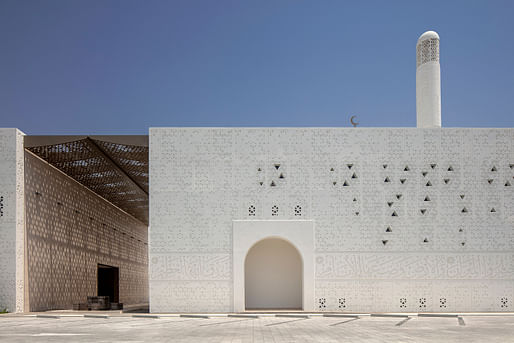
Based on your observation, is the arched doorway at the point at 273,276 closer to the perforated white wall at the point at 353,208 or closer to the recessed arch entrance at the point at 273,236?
the recessed arch entrance at the point at 273,236

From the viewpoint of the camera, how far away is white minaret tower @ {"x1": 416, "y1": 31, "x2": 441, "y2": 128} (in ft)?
65.8

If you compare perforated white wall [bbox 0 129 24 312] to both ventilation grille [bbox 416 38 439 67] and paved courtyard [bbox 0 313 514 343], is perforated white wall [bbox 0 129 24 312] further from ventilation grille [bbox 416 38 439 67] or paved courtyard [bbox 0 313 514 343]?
ventilation grille [bbox 416 38 439 67]

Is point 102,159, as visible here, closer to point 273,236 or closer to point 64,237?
point 64,237

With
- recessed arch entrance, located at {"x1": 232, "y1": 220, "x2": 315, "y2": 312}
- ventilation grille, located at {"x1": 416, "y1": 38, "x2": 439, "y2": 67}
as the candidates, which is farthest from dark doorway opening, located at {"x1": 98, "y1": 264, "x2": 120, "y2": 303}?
ventilation grille, located at {"x1": 416, "y1": 38, "x2": 439, "y2": 67}

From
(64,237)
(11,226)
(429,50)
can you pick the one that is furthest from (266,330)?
(64,237)

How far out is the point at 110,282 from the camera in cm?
3469

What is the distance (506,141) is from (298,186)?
7.34 meters

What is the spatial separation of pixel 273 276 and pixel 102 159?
8.17 meters

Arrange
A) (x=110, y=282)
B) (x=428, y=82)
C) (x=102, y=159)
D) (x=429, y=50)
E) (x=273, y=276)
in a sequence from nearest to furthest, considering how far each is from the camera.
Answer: (x=273, y=276)
(x=428, y=82)
(x=429, y=50)
(x=102, y=159)
(x=110, y=282)

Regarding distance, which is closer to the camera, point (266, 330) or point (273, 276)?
point (266, 330)

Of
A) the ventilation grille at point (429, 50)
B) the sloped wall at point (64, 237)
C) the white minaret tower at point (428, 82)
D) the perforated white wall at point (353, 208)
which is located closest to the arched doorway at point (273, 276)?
the perforated white wall at point (353, 208)

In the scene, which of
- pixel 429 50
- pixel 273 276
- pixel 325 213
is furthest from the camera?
pixel 429 50

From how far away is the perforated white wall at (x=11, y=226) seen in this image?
1767cm

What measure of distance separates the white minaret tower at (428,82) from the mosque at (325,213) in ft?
6.38
